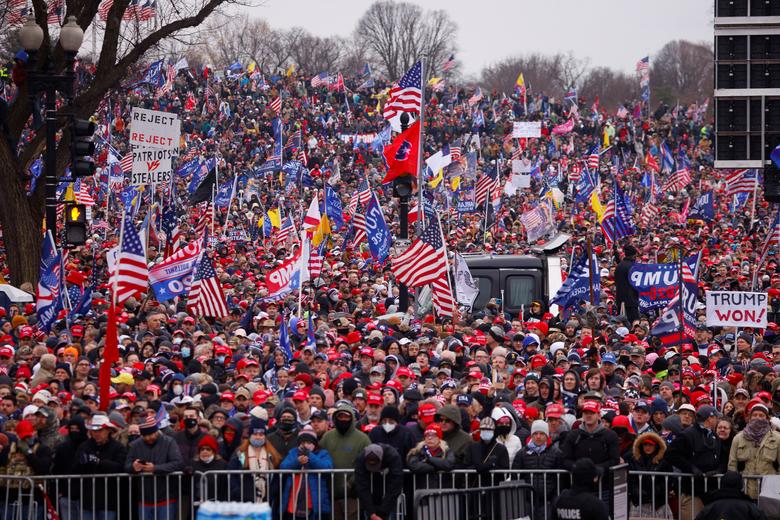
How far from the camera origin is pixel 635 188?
5856 centimetres

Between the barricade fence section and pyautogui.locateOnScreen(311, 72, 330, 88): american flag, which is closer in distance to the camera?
the barricade fence section

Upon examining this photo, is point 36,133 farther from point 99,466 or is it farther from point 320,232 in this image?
point 99,466

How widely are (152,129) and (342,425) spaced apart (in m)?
11.3

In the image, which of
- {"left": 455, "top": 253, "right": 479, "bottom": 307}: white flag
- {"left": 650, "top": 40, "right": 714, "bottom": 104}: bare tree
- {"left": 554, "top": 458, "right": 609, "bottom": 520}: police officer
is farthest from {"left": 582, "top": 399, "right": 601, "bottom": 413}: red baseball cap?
{"left": 650, "top": 40, "right": 714, "bottom": 104}: bare tree

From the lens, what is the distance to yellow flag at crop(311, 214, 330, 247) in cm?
3203

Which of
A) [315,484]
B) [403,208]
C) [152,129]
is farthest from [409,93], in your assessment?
[315,484]

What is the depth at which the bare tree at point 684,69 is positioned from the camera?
16350cm

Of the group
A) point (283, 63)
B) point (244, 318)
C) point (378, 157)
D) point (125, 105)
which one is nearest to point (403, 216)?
point (244, 318)

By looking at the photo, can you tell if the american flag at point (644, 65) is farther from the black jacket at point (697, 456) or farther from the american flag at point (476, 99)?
the black jacket at point (697, 456)

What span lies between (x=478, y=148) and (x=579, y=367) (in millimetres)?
47726

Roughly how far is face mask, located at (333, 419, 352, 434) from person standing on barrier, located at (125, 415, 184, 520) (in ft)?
4.29

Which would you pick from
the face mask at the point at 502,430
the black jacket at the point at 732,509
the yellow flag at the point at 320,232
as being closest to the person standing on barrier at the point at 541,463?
the face mask at the point at 502,430

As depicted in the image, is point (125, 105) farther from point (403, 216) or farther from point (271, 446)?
point (271, 446)

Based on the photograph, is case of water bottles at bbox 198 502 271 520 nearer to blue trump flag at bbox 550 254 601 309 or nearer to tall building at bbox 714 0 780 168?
blue trump flag at bbox 550 254 601 309
